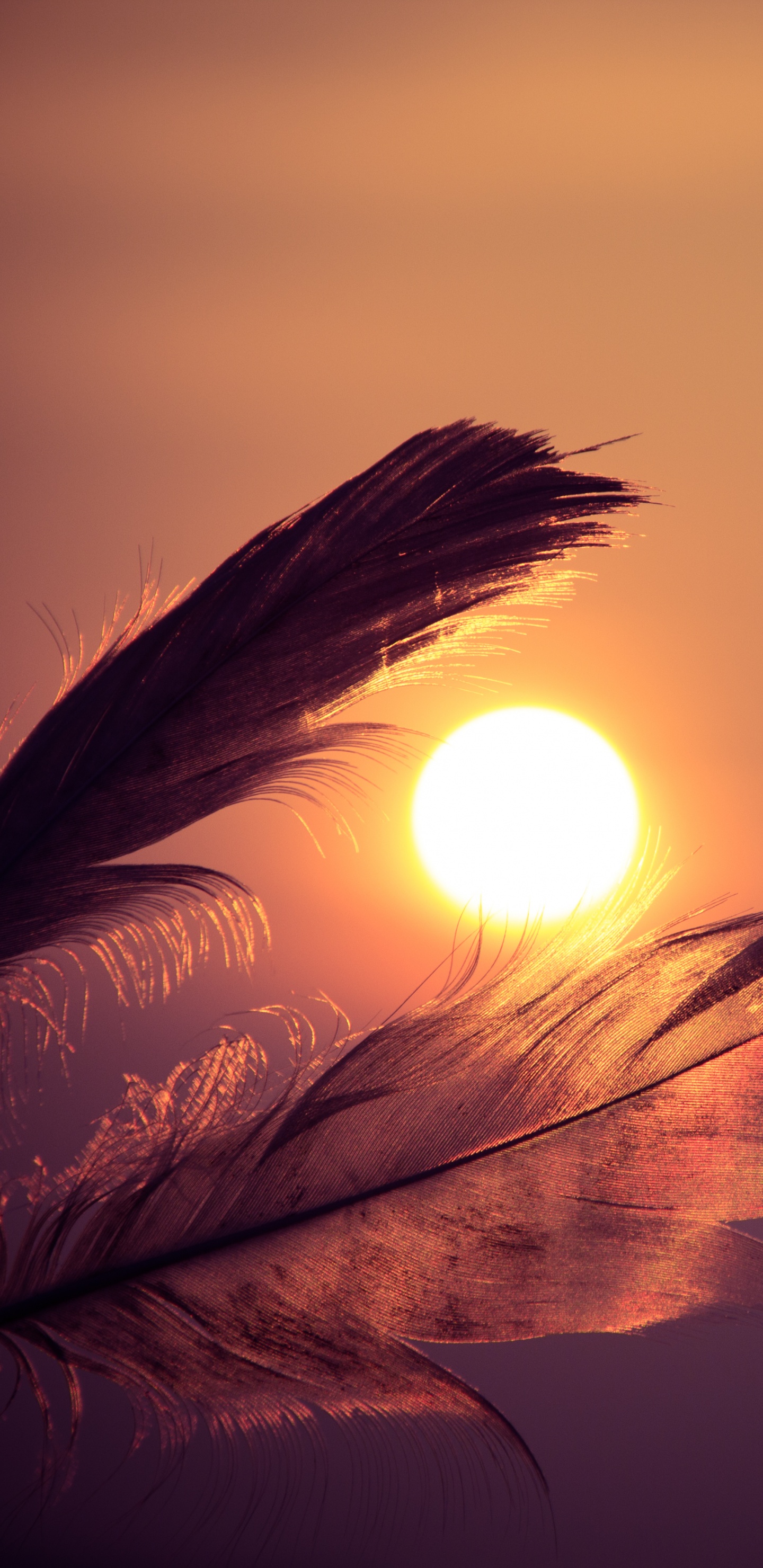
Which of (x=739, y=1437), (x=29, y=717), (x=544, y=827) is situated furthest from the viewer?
(x=739, y=1437)

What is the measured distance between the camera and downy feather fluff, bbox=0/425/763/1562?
23.2 inches

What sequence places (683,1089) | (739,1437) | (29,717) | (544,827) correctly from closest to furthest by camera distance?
(683,1089), (544,827), (29,717), (739,1437)

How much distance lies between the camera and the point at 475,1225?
0.60m

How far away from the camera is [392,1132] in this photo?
613 millimetres

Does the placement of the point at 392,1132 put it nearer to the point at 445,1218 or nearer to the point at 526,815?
the point at 445,1218

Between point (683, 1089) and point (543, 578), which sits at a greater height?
point (543, 578)

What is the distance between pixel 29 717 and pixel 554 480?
0.89 meters

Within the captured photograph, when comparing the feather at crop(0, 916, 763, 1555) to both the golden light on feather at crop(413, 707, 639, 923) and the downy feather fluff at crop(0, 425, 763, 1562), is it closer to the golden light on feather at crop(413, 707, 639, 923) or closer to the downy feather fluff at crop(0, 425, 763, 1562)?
the downy feather fluff at crop(0, 425, 763, 1562)

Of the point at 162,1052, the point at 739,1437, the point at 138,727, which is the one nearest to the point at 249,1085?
the point at 138,727

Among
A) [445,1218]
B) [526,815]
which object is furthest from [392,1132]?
[526,815]

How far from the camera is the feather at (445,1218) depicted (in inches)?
23.1

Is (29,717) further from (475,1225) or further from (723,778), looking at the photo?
(723,778)

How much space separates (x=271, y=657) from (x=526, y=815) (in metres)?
0.36

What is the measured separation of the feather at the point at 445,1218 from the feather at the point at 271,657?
0.25 metres
